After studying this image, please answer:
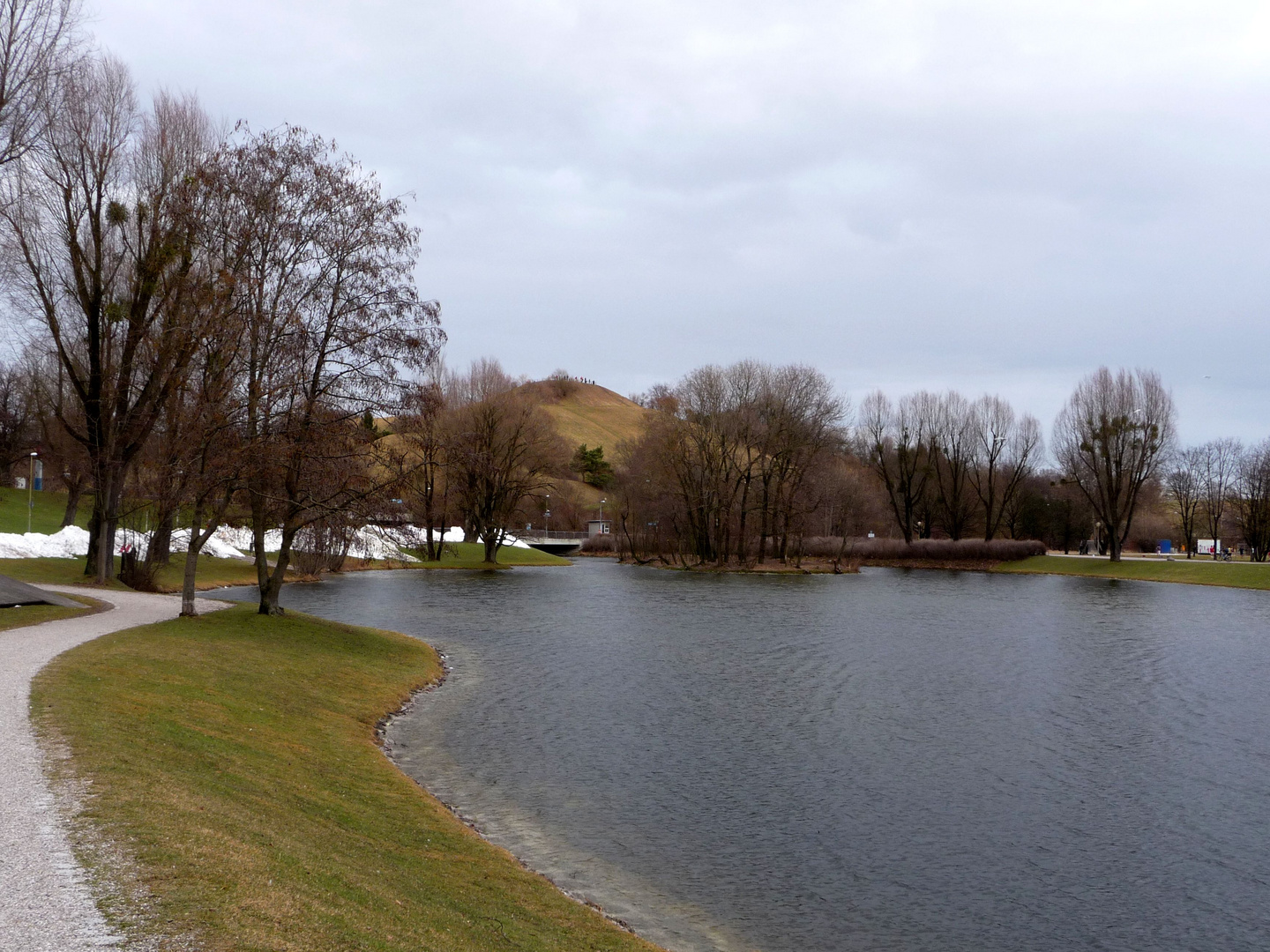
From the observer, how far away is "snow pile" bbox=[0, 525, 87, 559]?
4366cm

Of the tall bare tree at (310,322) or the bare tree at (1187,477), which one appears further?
the bare tree at (1187,477)

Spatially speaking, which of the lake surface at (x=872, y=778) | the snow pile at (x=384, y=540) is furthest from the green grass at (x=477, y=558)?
the snow pile at (x=384, y=540)

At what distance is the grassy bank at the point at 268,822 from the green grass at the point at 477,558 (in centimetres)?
5922

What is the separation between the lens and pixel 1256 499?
91938 mm

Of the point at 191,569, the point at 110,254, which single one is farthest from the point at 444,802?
the point at 110,254

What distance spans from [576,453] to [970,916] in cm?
17223

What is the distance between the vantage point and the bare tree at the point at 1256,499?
8700cm

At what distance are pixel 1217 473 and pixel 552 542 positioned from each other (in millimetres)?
78887

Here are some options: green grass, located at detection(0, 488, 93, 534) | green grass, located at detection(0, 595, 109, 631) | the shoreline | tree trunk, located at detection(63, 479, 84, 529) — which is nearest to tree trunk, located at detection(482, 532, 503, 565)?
green grass, located at detection(0, 488, 93, 534)

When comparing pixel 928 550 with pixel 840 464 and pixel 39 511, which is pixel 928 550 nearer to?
pixel 840 464

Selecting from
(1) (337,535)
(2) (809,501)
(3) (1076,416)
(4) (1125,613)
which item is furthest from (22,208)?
(3) (1076,416)

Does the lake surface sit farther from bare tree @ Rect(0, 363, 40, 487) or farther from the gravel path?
bare tree @ Rect(0, 363, 40, 487)

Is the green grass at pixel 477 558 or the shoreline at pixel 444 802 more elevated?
the green grass at pixel 477 558

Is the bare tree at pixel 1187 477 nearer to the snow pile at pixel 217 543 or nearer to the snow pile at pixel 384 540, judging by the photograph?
the snow pile at pixel 217 543
